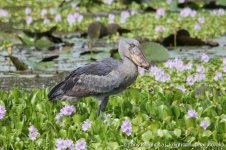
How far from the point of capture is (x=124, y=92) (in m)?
7.11

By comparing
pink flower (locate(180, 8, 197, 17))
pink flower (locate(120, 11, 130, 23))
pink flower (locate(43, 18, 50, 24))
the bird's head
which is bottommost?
pink flower (locate(43, 18, 50, 24))

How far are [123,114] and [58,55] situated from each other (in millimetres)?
3515

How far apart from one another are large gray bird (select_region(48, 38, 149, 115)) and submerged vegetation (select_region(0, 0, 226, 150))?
141 millimetres

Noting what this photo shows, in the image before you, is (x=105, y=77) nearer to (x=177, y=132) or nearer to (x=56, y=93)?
(x=56, y=93)

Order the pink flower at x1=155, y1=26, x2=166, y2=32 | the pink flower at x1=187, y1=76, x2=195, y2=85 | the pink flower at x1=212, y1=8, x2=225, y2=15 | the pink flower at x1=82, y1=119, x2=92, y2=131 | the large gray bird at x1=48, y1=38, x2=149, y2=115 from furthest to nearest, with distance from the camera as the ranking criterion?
1. the pink flower at x1=212, y1=8, x2=225, y2=15
2. the pink flower at x1=155, y1=26, x2=166, y2=32
3. the pink flower at x1=187, y1=76, x2=195, y2=85
4. the large gray bird at x1=48, y1=38, x2=149, y2=115
5. the pink flower at x1=82, y1=119, x2=92, y2=131

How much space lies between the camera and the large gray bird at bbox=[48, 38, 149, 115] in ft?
20.0

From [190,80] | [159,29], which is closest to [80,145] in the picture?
[190,80]

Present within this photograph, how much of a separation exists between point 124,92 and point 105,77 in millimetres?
1013

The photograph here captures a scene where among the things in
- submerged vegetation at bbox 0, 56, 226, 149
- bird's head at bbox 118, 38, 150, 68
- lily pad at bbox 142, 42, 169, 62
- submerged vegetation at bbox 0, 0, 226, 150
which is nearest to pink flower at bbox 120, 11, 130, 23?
submerged vegetation at bbox 0, 0, 226, 150

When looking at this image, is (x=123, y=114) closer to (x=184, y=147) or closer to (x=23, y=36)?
(x=184, y=147)

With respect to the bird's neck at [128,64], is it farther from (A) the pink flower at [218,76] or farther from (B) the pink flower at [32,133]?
(A) the pink flower at [218,76]

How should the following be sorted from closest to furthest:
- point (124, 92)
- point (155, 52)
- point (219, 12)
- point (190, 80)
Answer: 1. point (124, 92)
2. point (190, 80)
3. point (155, 52)
4. point (219, 12)

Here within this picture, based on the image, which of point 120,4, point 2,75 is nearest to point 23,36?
point 2,75

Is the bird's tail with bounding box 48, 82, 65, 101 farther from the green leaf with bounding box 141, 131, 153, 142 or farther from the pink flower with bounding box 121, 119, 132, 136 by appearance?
the green leaf with bounding box 141, 131, 153, 142
